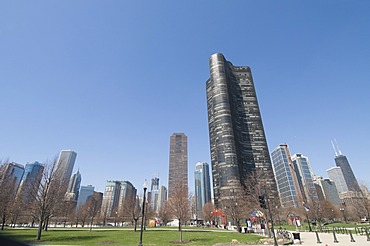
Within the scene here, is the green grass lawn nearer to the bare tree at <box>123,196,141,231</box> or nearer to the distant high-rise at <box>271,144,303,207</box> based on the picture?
the bare tree at <box>123,196,141,231</box>

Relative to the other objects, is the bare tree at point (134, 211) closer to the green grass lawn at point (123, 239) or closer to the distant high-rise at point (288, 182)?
the green grass lawn at point (123, 239)

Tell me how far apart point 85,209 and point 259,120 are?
480ft

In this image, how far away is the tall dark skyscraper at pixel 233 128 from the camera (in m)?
140

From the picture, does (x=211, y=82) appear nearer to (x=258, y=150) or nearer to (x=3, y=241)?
(x=258, y=150)

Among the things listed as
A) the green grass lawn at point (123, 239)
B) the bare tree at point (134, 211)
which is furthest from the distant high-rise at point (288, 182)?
the green grass lawn at point (123, 239)

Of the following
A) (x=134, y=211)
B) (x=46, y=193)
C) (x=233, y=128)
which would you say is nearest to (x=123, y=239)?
(x=46, y=193)

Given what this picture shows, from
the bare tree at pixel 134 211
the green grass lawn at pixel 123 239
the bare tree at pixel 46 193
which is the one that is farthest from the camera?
the bare tree at pixel 134 211

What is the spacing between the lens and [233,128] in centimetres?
15512

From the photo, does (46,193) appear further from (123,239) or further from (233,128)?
(233,128)

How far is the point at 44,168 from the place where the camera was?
106 ft

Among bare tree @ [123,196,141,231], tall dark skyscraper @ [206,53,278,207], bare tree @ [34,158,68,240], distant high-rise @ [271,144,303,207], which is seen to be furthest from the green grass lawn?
distant high-rise @ [271,144,303,207]

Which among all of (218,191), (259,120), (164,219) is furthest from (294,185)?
(164,219)

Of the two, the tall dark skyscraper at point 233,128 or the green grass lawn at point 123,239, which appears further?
the tall dark skyscraper at point 233,128

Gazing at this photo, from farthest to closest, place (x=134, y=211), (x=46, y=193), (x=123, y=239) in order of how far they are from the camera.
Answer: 1. (x=134, y=211)
2. (x=46, y=193)
3. (x=123, y=239)
